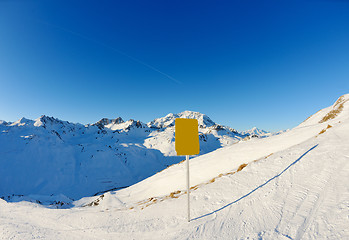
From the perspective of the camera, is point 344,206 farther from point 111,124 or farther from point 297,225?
point 111,124

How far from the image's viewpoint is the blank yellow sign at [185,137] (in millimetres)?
4225

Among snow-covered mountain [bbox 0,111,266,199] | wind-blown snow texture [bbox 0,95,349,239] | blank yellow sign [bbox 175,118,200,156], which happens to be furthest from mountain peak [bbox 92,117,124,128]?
blank yellow sign [bbox 175,118,200,156]

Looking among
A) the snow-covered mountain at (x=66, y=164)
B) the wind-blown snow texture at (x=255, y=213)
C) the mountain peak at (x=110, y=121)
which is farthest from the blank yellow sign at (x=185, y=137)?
the mountain peak at (x=110, y=121)

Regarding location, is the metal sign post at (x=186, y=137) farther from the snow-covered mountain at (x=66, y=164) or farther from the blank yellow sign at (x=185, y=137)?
the snow-covered mountain at (x=66, y=164)

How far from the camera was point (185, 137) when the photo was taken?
14.1 feet

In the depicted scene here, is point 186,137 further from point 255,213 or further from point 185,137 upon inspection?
point 255,213

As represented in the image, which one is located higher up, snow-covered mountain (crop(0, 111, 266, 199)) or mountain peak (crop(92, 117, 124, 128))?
mountain peak (crop(92, 117, 124, 128))

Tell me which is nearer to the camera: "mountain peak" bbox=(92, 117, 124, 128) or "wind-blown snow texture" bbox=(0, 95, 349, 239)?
"wind-blown snow texture" bbox=(0, 95, 349, 239)

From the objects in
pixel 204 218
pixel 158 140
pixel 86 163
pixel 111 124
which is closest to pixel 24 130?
pixel 86 163

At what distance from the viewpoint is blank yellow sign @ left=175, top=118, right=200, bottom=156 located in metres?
4.22

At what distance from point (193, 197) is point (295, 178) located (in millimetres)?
3936

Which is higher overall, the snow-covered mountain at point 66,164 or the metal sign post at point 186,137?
the metal sign post at point 186,137

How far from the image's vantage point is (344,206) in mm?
3496

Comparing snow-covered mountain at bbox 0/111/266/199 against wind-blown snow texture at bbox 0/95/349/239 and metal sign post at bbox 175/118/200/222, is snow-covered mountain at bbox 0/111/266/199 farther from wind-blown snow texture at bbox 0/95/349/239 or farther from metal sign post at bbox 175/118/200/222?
metal sign post at bbox 175/118/200/222
